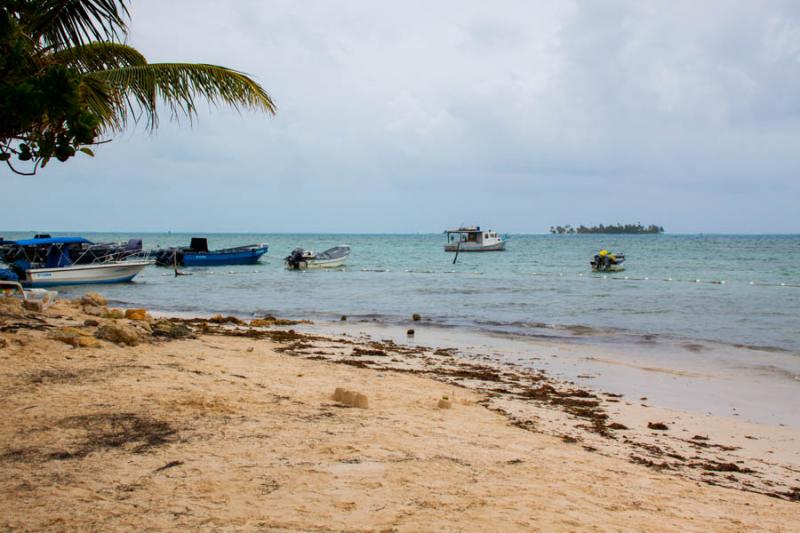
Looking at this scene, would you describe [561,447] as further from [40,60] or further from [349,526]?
[40,60]

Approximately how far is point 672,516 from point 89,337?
7.93 meters

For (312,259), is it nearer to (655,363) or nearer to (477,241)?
(477,241)

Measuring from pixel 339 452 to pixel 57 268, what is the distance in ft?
88.3

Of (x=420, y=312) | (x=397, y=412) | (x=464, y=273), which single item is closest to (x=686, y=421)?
(x=397, y=412)

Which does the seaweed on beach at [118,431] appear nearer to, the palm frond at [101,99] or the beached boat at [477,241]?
the palm frond at [101,99]

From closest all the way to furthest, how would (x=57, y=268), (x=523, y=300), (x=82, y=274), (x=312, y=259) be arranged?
(x=523, y=300), (x=57, y=268), (x=82, y=274), (x=312, y=259)

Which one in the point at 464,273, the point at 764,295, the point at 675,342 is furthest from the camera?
the point at 464,273

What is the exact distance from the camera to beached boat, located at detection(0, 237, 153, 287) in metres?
28.0

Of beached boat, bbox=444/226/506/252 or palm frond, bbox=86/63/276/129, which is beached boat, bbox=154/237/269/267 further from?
palm frond, bbox=86/63/276/129

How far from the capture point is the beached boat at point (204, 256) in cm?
4528

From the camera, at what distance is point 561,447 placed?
6.28 meters

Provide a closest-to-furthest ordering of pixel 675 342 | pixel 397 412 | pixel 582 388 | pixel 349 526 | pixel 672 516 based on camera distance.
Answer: pixel 349 526, pixel 672 516, pixel 397 412, pixel 582 388, pixel 675 342

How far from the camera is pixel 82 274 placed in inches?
1157

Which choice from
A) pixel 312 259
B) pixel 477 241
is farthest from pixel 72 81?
pixel 477 241
